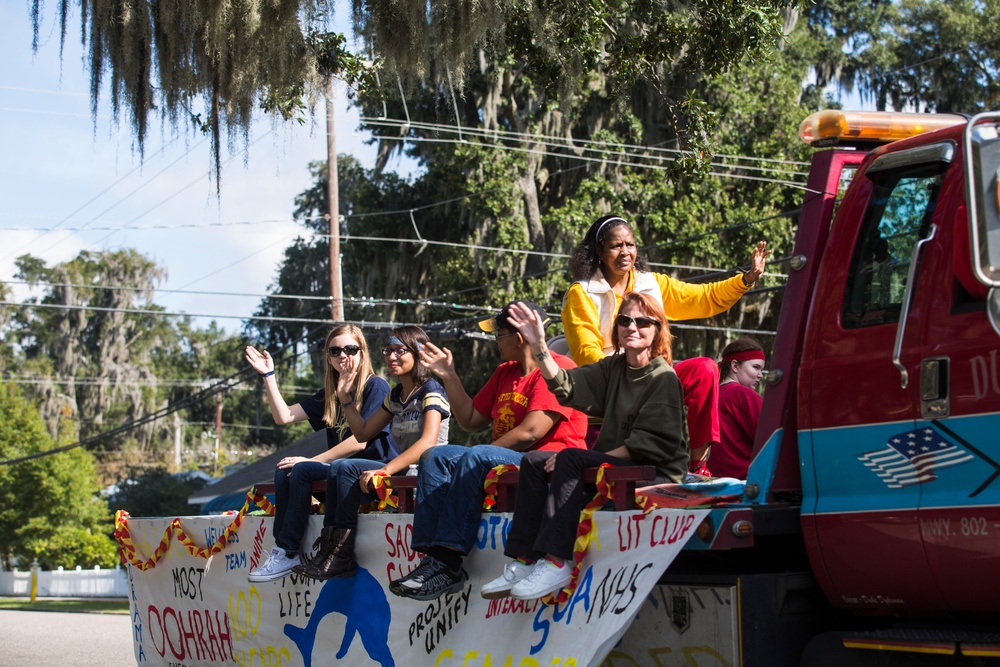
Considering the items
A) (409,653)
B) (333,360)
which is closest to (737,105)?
(333,360)

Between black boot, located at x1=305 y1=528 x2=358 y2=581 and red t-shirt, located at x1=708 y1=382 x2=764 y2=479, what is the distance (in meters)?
1.86

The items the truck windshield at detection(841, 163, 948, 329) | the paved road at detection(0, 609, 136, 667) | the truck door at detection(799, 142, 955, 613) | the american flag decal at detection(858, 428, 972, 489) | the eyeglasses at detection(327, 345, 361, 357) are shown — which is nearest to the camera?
the american flag decal at detection(858, 428, 972, 489)

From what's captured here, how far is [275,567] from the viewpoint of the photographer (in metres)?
6.12

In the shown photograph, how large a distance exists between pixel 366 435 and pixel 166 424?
57.6 m

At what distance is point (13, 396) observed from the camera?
40.4 meters

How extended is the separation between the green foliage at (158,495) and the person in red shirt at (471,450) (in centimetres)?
3724

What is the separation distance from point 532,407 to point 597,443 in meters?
0.65

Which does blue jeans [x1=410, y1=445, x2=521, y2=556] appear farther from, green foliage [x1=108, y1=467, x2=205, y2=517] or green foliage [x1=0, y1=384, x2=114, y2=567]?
green foliage [x1=108, y1=467, x2=205, y2=517]

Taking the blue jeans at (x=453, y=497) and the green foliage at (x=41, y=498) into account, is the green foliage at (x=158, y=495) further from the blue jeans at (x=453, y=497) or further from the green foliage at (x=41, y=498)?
the blue jeans at (x=453, y=497)

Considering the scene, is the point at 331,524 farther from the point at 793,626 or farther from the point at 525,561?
the point at 793,626

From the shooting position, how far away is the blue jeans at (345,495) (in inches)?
227

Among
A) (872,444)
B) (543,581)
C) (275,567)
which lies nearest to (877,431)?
(872,444)

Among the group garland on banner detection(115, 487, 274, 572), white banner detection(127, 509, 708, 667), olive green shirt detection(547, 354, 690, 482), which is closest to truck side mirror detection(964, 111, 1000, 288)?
white banner detection(127, 509, 708, 667)

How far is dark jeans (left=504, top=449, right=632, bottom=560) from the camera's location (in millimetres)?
4352
